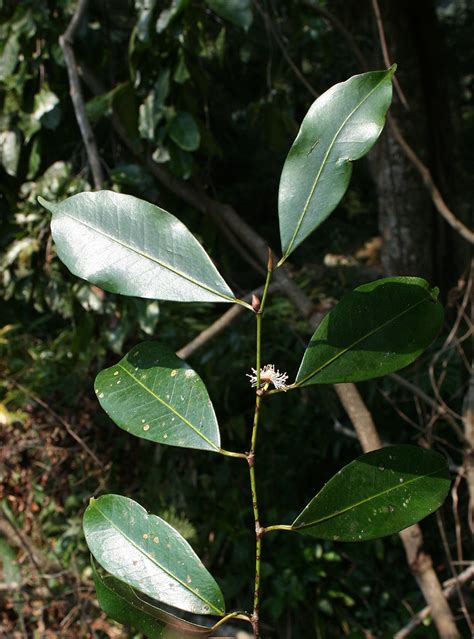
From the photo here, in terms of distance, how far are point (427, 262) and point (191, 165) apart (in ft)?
3.20

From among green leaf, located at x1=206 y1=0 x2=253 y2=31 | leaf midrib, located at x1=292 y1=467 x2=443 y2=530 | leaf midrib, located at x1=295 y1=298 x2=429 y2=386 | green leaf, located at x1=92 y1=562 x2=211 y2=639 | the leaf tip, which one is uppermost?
green leaf, located at x1=206 y1=0 x2=253 y2=31

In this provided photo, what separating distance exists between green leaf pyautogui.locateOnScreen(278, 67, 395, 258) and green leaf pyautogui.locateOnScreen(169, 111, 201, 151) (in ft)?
3.20

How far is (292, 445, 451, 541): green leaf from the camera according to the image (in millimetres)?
447

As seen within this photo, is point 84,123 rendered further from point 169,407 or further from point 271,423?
point 271,423

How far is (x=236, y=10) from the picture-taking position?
1238 mm

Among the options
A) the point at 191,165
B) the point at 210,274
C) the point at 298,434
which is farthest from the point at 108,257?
the point at 298,434

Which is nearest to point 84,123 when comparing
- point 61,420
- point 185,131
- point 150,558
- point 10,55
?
point 185,131

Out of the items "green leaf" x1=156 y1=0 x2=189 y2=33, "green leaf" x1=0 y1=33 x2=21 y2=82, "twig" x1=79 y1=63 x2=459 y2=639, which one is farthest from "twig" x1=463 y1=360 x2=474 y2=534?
"green leaf" x1=0 y1=33 x2=21 y2=82

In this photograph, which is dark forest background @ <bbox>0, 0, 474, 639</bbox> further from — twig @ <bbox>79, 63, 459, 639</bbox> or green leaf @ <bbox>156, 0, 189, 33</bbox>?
green leaf @ <bbox>156, 0, 189, 33</bbox>

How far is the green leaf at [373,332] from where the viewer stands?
44 centimetres

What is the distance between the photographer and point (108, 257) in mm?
468

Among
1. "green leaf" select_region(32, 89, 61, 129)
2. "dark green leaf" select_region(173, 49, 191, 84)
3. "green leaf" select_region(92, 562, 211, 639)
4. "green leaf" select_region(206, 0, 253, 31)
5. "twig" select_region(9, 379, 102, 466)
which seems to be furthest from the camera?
"twig" select_region(9, 379, 102, 466)

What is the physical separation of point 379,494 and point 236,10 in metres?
1.02

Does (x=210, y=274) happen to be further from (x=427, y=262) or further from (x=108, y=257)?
(x=427, y=262)
